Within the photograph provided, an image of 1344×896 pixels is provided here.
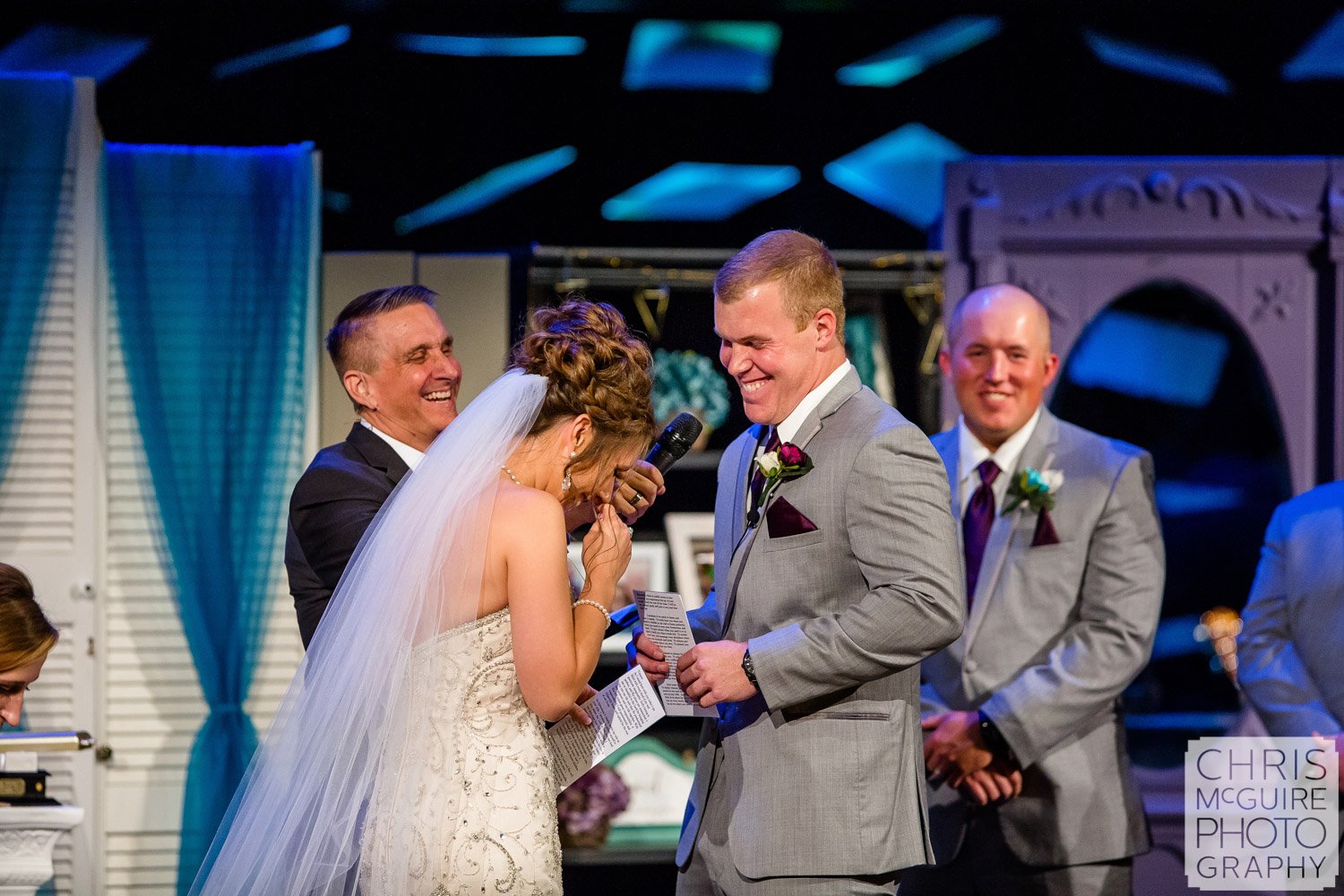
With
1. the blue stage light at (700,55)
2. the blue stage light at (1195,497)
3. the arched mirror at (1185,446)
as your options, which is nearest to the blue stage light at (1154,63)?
the arched mirror at (1185,446)

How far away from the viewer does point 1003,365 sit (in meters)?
3.45

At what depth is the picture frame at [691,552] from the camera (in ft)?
16.1

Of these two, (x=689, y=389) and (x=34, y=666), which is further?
(x=689, y=389)

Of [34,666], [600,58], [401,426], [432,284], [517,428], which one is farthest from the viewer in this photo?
[600,58]

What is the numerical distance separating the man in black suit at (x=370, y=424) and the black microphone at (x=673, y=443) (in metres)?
0.70

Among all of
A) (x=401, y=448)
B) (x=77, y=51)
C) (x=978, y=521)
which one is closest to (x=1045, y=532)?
(x=978, y=521)

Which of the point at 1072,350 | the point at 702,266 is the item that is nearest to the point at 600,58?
the point at 702,266

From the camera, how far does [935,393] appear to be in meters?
4.89

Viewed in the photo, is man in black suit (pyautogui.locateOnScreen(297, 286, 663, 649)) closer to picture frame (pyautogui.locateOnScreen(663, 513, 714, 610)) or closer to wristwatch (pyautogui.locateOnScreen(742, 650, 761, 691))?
wristwatch (pyautogui.locateOnScreen(742, 650, 761, 691))

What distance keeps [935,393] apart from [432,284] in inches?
74.3

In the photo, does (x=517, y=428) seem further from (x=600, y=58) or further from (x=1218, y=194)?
(x=1218, y=194)

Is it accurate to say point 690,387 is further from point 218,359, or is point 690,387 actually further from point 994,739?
point 994,739

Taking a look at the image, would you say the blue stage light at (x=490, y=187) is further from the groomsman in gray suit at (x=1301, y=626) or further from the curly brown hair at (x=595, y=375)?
the groomsman in gray suit at (x=1301, y=626)

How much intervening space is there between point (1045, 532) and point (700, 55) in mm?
2651
